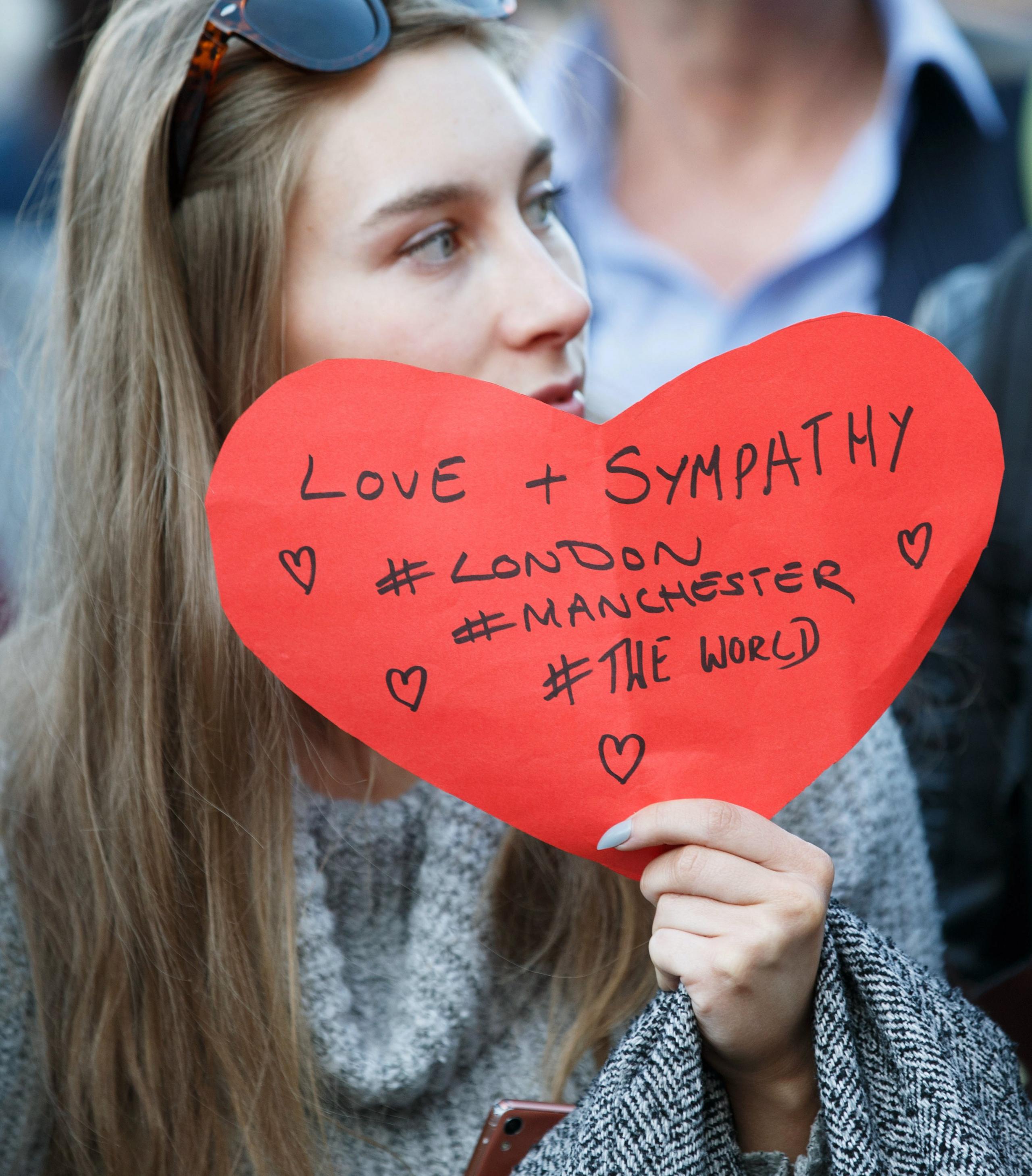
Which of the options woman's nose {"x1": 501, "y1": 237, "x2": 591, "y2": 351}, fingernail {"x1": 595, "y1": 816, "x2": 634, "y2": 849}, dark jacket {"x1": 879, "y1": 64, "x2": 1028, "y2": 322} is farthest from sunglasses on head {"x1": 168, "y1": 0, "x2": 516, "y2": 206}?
dark jacket {"x1": 879, "y1": 64, "x2": 1028, "y2": 322}

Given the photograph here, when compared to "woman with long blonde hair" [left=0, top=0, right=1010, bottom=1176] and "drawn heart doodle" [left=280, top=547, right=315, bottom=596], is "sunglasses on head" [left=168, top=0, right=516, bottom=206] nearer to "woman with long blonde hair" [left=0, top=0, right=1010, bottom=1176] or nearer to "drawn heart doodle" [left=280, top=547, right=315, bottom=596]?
"woman with long blonde hair" [left=0, top=0, right=1010, bottom=1176]

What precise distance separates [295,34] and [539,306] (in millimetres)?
382

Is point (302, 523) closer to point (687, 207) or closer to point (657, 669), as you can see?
point (657, 669)

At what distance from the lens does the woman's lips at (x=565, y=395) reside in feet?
3.41

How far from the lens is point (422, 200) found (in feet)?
3.35

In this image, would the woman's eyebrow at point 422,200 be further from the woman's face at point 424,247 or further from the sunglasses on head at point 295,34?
the sunglasses on head at point 295,34

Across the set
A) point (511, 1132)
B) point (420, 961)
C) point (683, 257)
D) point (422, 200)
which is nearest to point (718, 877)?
point (511, 1132)

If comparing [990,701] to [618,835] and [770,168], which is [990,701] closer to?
[618,835]

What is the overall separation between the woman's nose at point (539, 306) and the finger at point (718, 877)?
55 centimetres

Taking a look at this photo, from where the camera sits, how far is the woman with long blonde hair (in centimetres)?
102

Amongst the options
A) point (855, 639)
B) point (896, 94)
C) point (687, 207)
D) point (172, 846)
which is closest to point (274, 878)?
point (172, 846)

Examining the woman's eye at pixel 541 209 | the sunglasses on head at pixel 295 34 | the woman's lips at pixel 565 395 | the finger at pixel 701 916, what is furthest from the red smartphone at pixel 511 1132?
the sunglasses on head at pixel 295 34

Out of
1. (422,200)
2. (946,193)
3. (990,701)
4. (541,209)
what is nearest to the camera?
(422,200)

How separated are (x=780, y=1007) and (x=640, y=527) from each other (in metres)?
0.35
